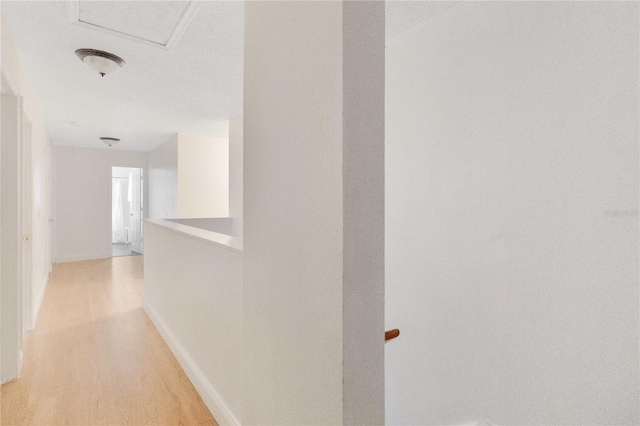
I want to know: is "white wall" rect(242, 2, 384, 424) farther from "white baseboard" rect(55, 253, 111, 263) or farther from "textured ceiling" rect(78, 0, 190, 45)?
"white baseboard" rect(55, 253, 111, 263)

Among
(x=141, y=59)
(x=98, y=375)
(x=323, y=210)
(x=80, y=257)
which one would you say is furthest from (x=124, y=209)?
(x=323, y=210)

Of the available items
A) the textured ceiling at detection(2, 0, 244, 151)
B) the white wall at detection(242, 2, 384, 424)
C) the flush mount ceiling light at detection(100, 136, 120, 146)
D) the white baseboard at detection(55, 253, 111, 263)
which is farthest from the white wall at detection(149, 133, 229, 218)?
the white wall at detection(242, 2, 384, 424)

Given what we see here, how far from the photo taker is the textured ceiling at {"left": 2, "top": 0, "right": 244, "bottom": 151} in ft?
7.31

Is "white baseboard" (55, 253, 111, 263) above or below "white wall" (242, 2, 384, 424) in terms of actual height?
below

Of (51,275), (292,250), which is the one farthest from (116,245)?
(292,250)

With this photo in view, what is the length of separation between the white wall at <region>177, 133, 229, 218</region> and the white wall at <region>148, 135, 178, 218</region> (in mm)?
123

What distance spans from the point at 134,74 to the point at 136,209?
5945mm

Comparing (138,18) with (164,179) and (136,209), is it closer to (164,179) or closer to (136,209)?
(164,179)

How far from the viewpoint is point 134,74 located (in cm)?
321
